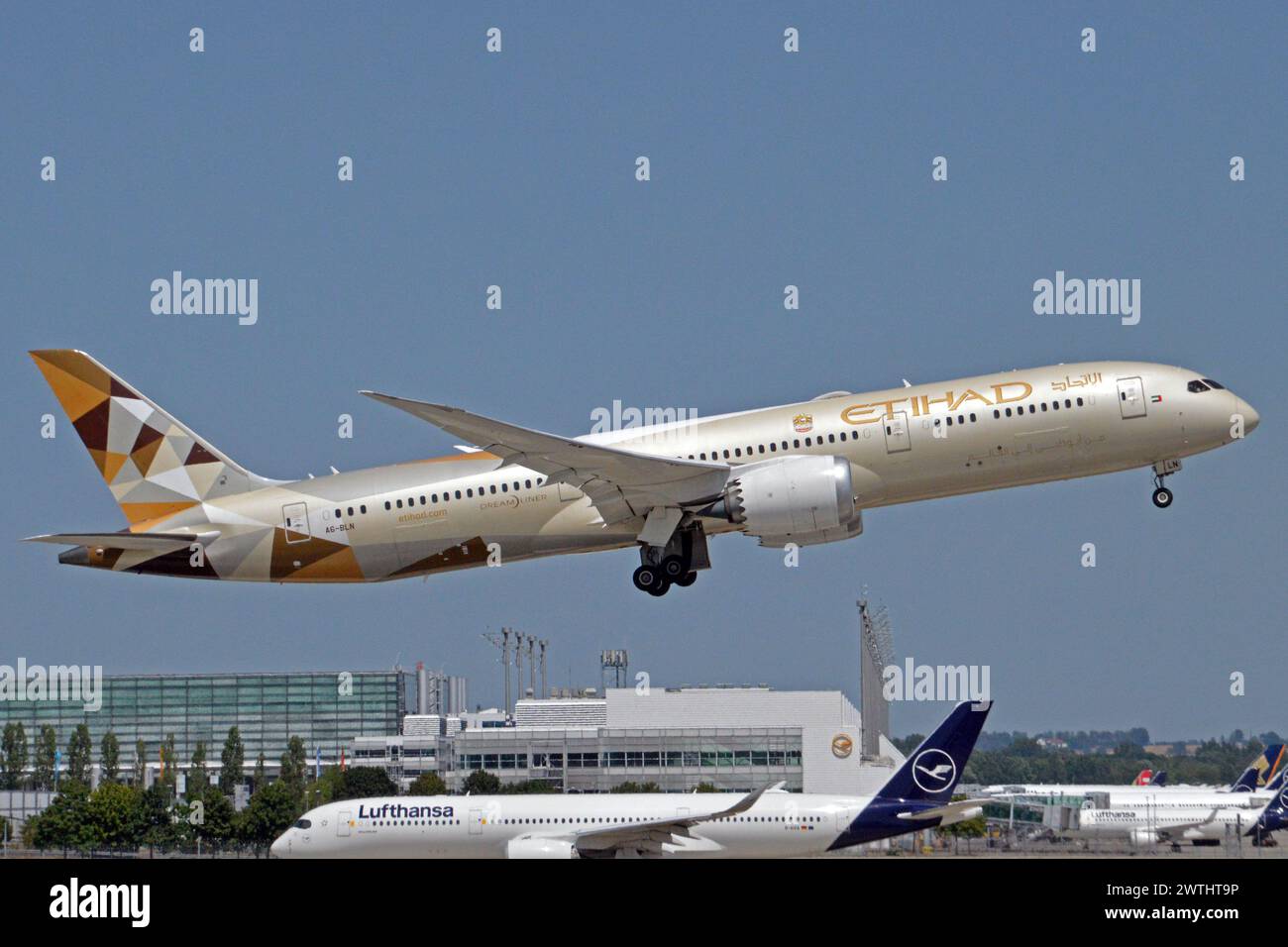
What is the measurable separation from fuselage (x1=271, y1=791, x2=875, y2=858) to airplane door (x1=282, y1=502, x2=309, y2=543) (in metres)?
10.2

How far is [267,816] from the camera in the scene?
76.5m

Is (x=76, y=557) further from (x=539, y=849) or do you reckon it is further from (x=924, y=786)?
(x=924, y=786)

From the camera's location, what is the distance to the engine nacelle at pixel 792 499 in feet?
130

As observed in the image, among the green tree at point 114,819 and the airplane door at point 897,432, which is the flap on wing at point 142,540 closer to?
the airplane door at point 897,432

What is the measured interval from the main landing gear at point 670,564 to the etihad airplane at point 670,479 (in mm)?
41

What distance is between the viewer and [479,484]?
42.3 meters

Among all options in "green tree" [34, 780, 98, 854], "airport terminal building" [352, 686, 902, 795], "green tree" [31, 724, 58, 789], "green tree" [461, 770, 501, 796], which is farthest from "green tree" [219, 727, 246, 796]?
"green tree" [461, 770, 501, 796]

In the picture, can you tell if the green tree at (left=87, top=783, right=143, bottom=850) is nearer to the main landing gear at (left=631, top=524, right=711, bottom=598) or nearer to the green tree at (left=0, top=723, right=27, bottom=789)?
the green tree at (left=0, top=723, right=27, bottom=789)

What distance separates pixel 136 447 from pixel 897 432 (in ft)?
72.2

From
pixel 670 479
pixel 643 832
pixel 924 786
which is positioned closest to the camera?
pixel 670 479

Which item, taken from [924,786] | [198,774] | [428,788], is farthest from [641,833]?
[198,774]

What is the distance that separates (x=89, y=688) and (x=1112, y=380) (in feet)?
459

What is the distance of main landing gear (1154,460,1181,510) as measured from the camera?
41500mm
